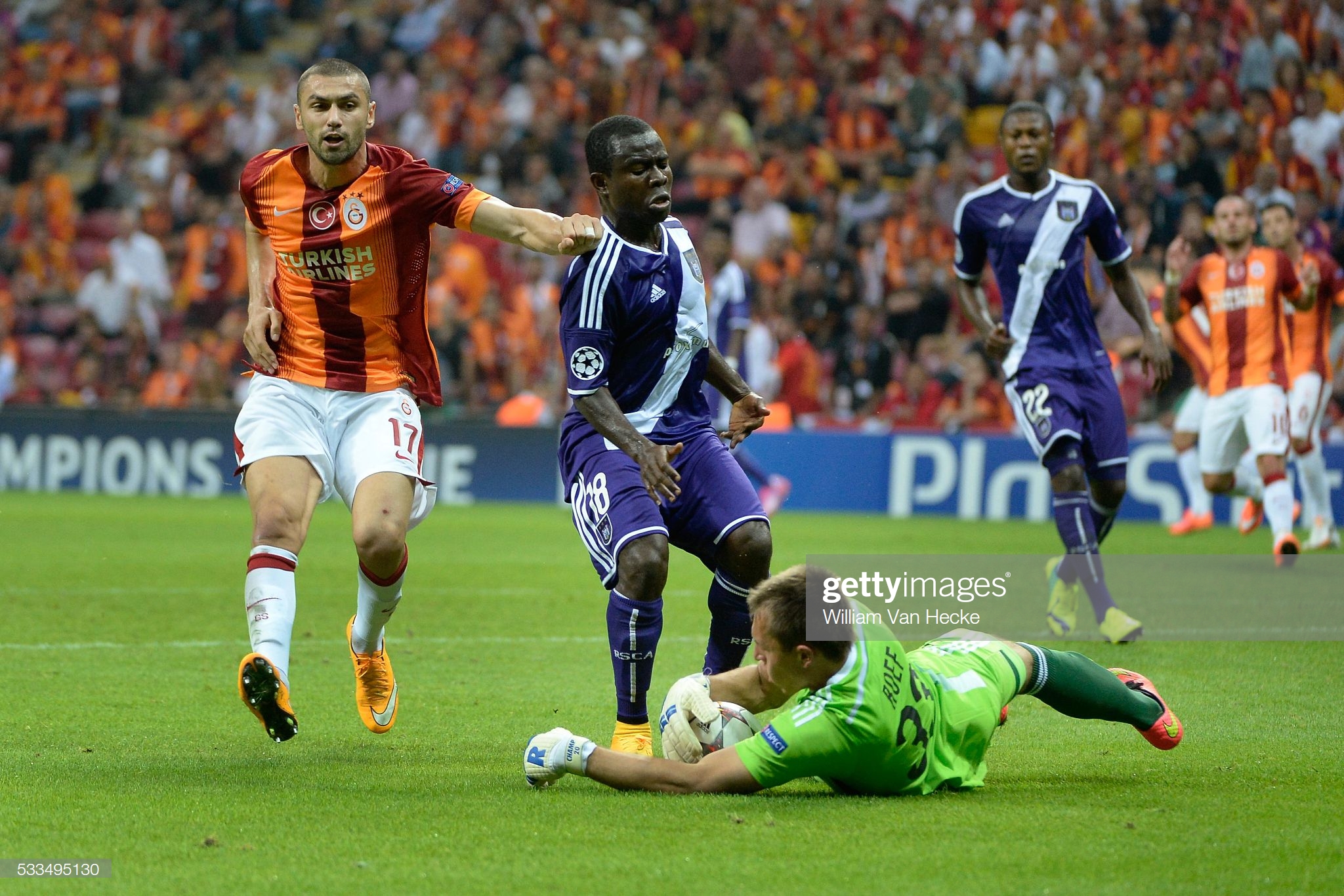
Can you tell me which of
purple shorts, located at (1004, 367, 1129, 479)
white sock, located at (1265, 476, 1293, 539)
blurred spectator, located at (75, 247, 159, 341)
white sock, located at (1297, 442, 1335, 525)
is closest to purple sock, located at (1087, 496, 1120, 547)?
purple shorts, located at (1004, 367, 1129, 479)

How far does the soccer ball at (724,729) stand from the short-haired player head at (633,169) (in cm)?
164

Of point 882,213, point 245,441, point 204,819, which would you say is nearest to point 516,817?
point 204,819

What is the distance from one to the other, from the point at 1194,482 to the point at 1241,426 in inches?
100

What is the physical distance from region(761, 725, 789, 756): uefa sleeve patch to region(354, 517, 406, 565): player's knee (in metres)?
1.67

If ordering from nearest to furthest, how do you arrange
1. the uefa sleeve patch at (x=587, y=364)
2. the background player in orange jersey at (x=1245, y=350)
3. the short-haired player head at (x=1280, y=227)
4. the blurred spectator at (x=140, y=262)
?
1. the uefa sleeve patch at (x=587, y=364)
2. the background player in orange jersey at (x=1245, y=350)
3. the short-haired player head at (x=1280, y=227)
4. the blurred spectator at (x=140, y=262)

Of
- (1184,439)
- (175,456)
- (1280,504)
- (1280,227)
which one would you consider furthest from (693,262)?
(175,456)

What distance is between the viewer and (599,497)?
5227 millimetres

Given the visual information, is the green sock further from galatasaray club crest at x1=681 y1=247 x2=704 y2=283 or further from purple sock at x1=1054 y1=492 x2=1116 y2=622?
purple sock at x1=1054 y1=492 x2=1116 y2=622

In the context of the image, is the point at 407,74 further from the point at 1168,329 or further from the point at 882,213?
the point at 1168,329

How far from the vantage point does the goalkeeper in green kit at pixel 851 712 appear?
14.0 ft

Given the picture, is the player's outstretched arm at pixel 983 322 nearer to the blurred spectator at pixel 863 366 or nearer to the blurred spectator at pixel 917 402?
the blurred spectator at pixel 917 402

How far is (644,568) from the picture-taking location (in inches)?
196

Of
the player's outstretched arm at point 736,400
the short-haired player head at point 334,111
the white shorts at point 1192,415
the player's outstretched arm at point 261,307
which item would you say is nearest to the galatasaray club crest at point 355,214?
the short-haired player head at point 334,111

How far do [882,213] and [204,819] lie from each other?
1532 centimetres
